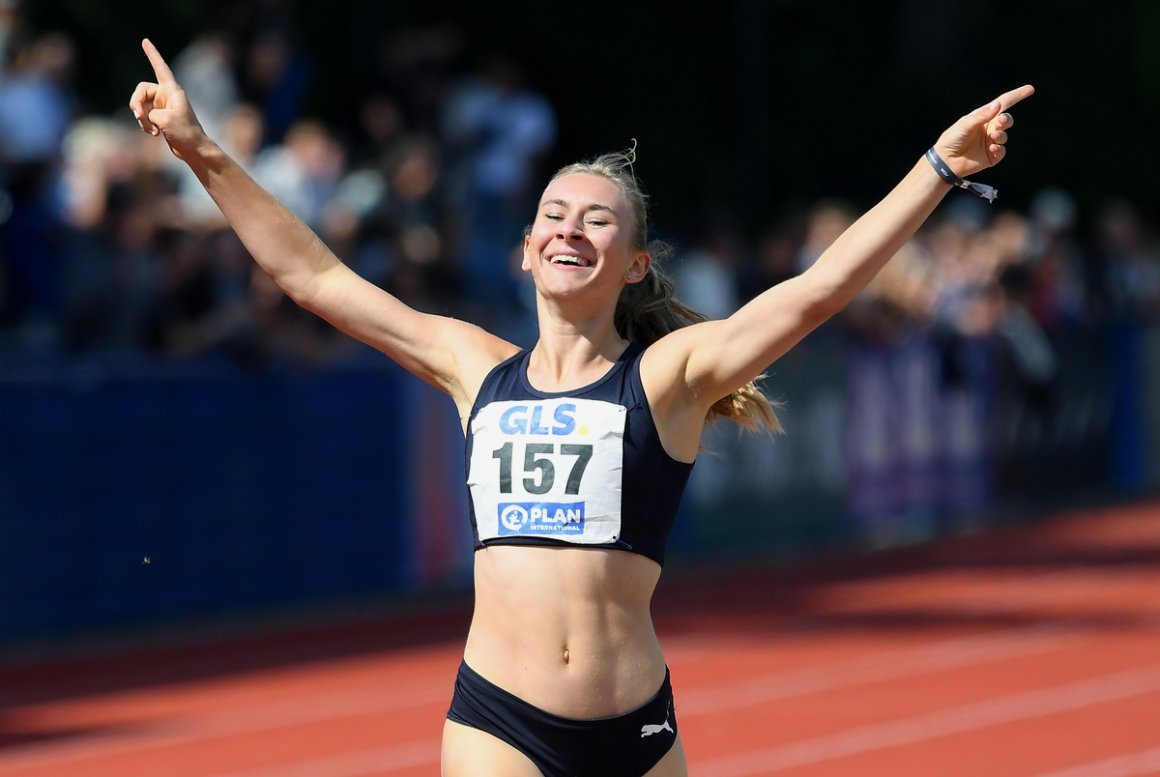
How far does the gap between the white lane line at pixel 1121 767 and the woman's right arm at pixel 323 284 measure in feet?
13.8

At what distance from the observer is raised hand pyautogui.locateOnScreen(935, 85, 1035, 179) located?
3873 mm

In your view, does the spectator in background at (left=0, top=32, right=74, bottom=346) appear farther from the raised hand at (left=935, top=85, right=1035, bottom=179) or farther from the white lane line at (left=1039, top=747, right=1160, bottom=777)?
the raised hand at (left=935, top=85, right=1035, bottom=179)

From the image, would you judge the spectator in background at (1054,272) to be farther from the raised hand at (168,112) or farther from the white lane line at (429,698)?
the raised hand at (168,112)

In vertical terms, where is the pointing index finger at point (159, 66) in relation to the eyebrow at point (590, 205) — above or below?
above

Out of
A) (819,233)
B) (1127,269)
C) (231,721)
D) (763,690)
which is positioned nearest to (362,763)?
(231,721)

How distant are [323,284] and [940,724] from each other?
504cm

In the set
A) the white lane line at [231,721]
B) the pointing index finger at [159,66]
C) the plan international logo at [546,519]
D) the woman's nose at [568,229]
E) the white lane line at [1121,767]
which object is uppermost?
the pointing index finger at [159,66]

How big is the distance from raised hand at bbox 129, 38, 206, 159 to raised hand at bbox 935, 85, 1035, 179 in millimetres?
1590

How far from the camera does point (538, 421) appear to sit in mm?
4156

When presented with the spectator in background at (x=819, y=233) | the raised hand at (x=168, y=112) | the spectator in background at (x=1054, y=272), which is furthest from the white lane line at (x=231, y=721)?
the spectator in background at (x=1054, y=272)

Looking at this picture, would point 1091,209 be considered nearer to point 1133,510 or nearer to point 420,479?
point 1133,510

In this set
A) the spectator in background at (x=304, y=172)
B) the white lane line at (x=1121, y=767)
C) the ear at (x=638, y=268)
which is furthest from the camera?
the spectator in background at (x=304, y=172)

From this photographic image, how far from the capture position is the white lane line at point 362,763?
775 centimetres

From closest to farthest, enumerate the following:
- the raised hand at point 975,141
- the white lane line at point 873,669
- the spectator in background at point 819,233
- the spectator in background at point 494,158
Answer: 1. the raised hand at point 975,141
2. the white lane line at point 873,669
3. the spectator in background at point 494,158
4. the spectator in background at point 819,233
